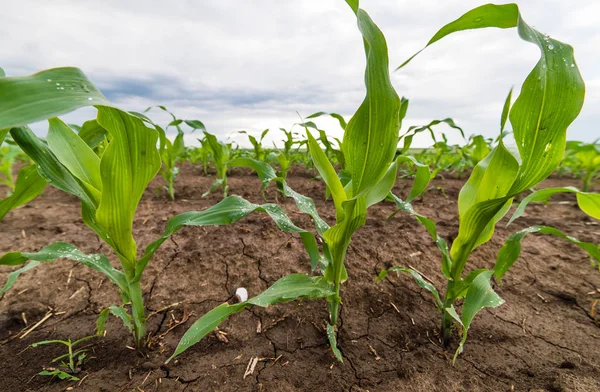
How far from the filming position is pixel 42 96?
533mm

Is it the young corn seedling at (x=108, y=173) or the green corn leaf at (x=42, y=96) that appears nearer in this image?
the green corn leaf at (x=42, y=96)

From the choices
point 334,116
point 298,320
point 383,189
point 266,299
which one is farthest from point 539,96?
point 334,116

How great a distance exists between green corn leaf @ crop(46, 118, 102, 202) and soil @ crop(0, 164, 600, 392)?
622mm

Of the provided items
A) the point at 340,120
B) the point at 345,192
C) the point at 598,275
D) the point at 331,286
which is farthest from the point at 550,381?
the point at 340,120

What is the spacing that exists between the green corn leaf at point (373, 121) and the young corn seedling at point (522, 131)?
18 cm

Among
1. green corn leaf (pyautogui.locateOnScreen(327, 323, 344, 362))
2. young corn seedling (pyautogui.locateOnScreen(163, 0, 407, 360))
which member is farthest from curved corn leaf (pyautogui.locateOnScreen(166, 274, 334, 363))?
green corn leaf (pyautogui.locateOnScreen(327, 323, 344, 362))

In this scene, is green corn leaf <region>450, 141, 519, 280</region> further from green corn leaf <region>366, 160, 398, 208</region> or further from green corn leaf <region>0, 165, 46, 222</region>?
green corn leaf <region>0, 165, 46, 222</region>

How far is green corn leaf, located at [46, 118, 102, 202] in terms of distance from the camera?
0.94 m

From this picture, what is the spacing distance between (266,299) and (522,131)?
882 mm

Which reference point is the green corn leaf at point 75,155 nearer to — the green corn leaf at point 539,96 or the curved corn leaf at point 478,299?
the green corn leaf at point 539,96

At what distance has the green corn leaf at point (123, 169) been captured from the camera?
83 cm

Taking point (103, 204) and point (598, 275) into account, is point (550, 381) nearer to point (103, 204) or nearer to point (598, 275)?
point (598, 275)

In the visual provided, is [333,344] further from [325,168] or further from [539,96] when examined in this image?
[539,96]

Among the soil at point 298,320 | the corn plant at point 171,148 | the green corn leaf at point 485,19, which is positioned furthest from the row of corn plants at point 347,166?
the corn plant at point 171,148
